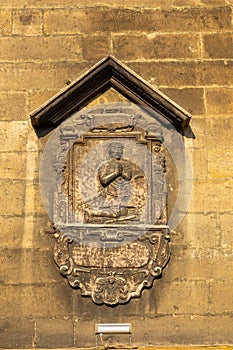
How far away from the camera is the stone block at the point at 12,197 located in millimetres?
6023

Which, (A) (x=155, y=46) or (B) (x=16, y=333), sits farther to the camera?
(A) (x=155, y=46)

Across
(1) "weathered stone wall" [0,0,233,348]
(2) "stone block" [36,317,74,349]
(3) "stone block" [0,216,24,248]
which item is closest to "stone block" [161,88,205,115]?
(1) "weathered stone wall" [0,0,233,348]

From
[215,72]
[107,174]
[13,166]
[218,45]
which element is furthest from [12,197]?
[218,45]

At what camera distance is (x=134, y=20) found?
675 cm

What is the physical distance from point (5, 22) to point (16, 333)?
113 inches

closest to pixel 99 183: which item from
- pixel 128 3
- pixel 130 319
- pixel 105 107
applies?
pixel 105 107

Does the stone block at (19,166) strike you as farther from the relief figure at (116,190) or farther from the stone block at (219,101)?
the stone block at (219,101)

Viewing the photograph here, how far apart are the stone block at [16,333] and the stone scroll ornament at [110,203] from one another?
487 mm

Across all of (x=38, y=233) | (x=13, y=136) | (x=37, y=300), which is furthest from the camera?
(x=13, y=136)

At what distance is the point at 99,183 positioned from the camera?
20.1 feet

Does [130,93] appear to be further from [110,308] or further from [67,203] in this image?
[110,308]

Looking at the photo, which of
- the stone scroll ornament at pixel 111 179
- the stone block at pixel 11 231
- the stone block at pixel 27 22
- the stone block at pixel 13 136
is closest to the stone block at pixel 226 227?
the stone scroll ornament at pixel 111 179

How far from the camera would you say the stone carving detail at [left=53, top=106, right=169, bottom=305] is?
227 inches

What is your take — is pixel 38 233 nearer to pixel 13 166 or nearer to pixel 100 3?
pixel 13 166
